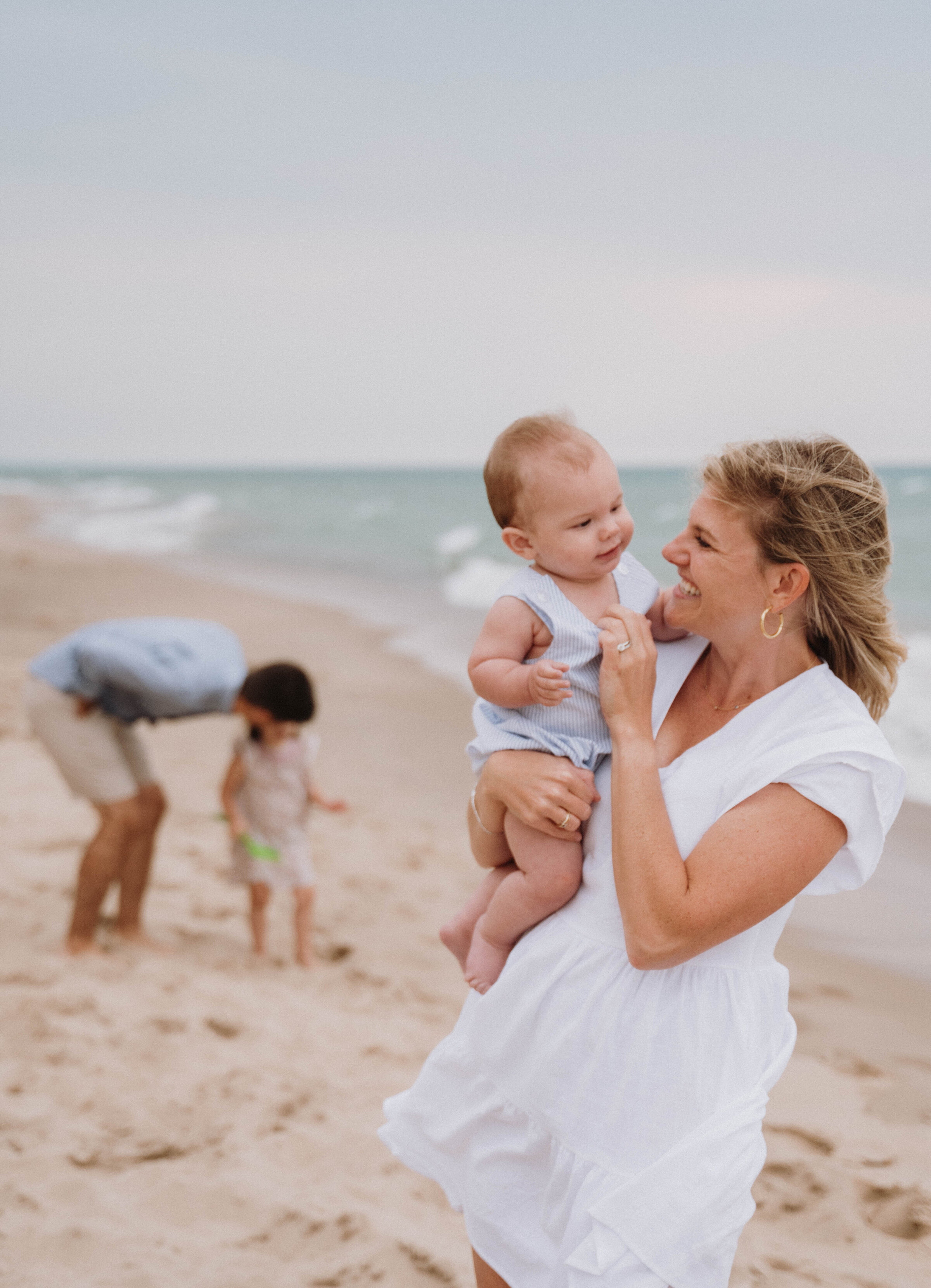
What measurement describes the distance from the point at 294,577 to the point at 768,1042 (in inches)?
615

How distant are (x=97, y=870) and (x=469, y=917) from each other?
8.99 feet

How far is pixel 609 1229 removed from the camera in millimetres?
1697

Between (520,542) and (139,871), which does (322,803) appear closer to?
(139,871)

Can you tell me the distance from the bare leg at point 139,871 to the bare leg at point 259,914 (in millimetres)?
433

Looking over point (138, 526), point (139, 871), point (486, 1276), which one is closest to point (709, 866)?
point (486, 1276)

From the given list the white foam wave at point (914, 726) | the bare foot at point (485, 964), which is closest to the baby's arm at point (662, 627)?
the bare foot at point (485, 964)

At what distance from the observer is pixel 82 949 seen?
4.46 metres

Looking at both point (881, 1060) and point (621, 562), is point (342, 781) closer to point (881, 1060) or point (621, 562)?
point (881, 1060)

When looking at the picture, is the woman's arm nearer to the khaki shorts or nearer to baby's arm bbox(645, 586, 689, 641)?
baby's arm bbox(645, 586, 689, 641)

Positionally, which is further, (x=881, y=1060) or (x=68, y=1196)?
(x=881, y=1060)

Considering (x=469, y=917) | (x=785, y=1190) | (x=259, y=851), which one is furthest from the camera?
(x=259, y=851)

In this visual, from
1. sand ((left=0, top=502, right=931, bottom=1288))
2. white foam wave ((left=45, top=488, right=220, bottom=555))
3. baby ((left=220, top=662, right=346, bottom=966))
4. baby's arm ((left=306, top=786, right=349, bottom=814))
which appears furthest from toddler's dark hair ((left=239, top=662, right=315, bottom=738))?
white foam wave ((left=45, top=488, right=220, bottom=555))

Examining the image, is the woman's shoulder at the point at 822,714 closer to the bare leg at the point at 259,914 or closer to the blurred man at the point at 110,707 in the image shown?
the blurred man at the point at 110,707

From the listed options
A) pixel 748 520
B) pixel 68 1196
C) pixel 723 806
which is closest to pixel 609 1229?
pixel 723 806
